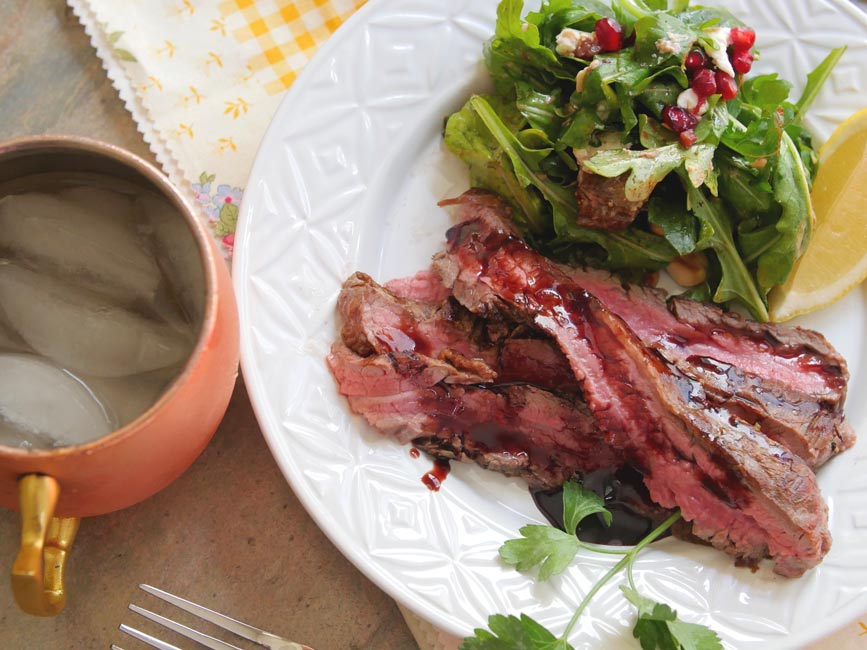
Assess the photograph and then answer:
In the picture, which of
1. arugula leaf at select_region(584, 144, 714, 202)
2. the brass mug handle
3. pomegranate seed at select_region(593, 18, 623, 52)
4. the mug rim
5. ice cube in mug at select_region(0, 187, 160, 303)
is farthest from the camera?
pomegranate seed at select_region(593, 18, 623, 52)

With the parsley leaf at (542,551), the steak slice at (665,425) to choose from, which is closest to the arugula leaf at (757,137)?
the steak slice at (665,425)

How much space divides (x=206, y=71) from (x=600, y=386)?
1.63 m

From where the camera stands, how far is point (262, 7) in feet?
8.77

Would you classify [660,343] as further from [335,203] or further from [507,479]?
[335,203]

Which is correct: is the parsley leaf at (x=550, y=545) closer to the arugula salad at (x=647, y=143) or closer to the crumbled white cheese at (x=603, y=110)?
the arugula salad at (x=647, y=143)

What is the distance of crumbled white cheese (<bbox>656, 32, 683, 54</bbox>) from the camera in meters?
2.24

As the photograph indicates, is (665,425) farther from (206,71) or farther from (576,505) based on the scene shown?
(206,71)

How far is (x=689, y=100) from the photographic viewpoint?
2.25 metres

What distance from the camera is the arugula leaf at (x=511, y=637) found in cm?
194

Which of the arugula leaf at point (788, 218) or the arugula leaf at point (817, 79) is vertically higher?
the arugula leaf at point (817, 79)

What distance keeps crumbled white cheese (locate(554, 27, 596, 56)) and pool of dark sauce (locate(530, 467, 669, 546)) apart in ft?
4.01

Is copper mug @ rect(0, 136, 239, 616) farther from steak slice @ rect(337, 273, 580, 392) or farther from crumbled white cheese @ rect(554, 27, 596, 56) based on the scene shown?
crumbled white cheese @ rect(554, 27, 596, 56)

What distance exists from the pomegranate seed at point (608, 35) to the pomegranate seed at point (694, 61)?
0.66ft

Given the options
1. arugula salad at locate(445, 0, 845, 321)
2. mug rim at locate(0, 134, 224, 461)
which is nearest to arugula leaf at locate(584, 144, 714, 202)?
arugula salad at locate(445, 0, 845, 321)
